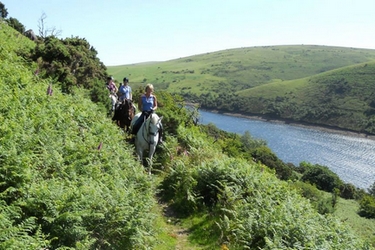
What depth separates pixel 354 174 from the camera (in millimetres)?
117688

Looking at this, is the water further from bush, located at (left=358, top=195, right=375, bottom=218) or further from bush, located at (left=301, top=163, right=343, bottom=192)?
bush, located at (left=358, top=195, right=375, bottom=218)

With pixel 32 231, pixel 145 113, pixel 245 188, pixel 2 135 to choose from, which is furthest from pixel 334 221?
pixel 2 135

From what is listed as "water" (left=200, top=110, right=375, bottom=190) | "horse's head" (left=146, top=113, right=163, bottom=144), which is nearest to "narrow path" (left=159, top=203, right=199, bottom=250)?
"horse's head" (left=146, top=113, right=163, bottom=144)

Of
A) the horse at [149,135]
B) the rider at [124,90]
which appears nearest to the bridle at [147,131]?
the horse at [149,135]

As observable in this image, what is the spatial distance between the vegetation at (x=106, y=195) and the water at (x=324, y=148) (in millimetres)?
102011

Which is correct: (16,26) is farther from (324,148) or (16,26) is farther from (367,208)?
(324,148)

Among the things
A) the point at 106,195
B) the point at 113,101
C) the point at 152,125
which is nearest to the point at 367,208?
the point at 113,101

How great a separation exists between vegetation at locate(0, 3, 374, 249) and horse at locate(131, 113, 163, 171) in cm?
76

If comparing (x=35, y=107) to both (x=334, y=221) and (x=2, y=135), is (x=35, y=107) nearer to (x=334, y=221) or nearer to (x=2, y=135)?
(x=2, y=135)

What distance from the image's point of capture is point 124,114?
Answer: 634 inches

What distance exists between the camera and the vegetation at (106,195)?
5.30m

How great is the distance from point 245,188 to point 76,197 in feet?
21.5

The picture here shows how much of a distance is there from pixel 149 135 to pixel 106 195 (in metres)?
6.39

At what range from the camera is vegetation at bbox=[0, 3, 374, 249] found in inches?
209
